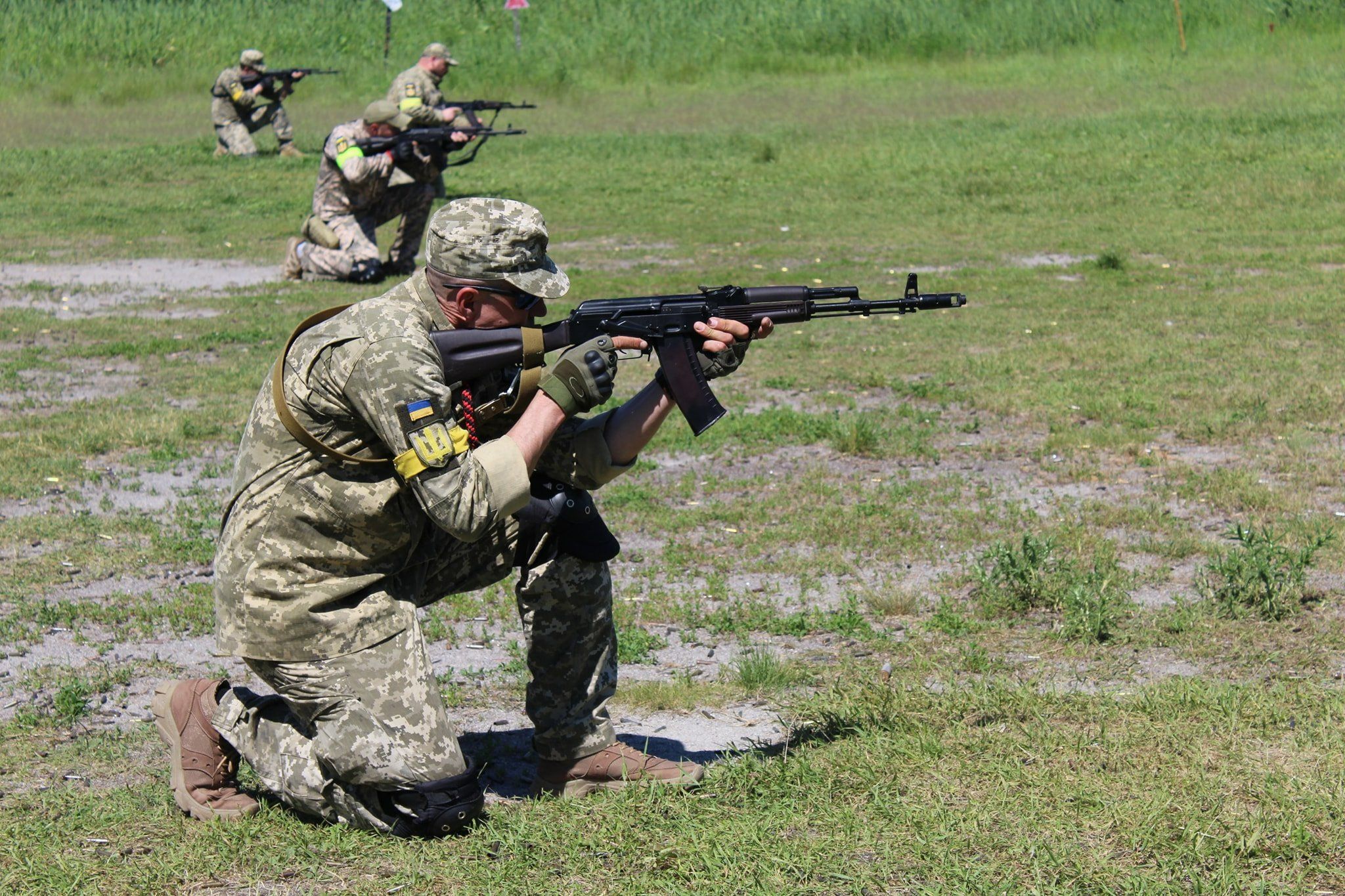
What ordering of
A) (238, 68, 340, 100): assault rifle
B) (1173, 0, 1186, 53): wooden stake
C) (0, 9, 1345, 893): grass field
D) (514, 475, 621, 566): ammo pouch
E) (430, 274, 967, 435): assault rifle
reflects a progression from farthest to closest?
(1173, 0, 1186, 53): wooden stake, (238, 68, 340, 100): assault rifle, (430, 274, 967, 435): assault rifle, (514, 475, 621, 566): ammo pouch, (0, 9, 1345, 893): grass field

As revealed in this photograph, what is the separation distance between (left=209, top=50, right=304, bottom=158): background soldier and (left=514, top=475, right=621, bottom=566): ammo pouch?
19.0 m

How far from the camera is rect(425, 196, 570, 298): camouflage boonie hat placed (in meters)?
3.97

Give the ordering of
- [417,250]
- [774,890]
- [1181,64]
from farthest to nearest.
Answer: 1. [1181,64]
2. [417,250]
3. [774,890]

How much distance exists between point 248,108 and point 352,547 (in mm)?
20210

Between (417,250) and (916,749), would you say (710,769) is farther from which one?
(417,250)

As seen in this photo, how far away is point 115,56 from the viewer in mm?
30312

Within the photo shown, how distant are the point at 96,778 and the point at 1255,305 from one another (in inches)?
360

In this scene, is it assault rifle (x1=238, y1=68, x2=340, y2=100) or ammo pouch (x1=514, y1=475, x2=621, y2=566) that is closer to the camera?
ammo pouch (x1=514, y1=475, x2=621, y2=566)

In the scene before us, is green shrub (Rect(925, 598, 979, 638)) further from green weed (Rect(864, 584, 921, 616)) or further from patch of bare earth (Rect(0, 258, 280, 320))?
patch of bare earth (Rect(0, 258, 280, 320))

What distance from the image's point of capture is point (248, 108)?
22.6 meters

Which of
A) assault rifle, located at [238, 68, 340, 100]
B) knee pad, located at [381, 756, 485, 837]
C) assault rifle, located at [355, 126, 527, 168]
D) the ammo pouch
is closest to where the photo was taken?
knee pad, located at [381, 756, 485, 837]

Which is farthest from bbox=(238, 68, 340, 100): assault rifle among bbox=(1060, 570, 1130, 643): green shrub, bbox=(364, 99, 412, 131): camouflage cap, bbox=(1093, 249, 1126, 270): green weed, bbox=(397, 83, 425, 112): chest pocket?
bbox=(1060, 570, 1130, 643): green shrub

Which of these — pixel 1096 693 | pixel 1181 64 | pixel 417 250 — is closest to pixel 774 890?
pixel 1096 693

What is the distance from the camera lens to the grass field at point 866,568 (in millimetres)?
3732
